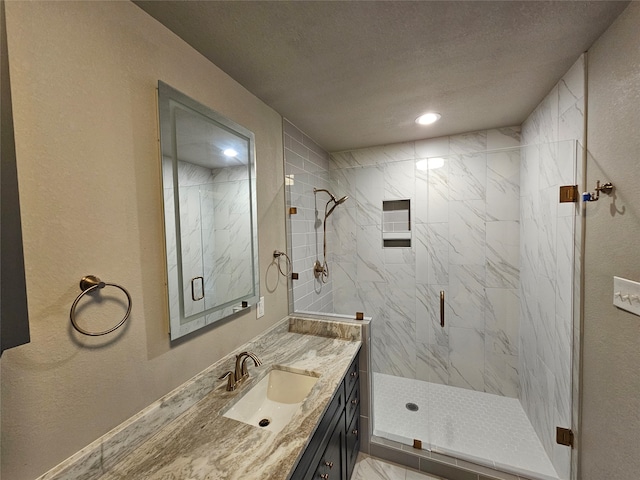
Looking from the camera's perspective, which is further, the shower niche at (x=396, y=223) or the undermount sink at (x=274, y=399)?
the shower niche at (x=396, y=223)

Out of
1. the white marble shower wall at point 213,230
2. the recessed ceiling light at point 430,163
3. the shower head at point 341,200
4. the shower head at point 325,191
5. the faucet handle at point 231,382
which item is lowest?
the faucet handle at point 231,382

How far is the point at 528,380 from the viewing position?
2062mm

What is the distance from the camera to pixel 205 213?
1280mm

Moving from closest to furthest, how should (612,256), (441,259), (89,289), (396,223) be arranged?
(89,289) → (612,256) → (441,259) → (396,223)

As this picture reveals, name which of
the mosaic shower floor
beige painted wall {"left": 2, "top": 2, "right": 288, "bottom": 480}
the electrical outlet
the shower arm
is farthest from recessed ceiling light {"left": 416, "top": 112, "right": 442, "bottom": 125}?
the mosaic shower floor

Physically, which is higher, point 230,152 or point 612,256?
point 230,152

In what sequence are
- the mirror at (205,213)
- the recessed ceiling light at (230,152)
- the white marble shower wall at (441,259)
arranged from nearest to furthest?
1. the mirror at (205,213)
2. the recessed ceiling light at (230,152)
3. the white marble shower wall at (441,259)

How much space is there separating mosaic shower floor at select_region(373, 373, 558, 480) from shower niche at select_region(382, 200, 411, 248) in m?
1.35

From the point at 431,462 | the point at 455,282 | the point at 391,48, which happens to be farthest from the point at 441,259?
the point at 391,48

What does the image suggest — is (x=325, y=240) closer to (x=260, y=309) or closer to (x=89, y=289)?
(x=260, y=309)

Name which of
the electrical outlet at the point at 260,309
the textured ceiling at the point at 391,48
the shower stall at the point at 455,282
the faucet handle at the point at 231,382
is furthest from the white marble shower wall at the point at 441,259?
the faucet handle at the point at 231,382

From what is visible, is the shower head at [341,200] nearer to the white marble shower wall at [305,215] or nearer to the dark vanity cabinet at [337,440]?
the white marble shower wall at [305,215]

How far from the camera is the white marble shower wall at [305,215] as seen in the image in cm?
206

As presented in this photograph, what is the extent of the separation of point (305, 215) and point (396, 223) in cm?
92
